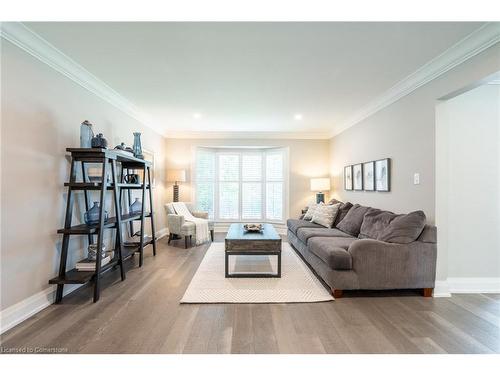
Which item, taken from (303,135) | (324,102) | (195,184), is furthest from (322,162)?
(195,184)

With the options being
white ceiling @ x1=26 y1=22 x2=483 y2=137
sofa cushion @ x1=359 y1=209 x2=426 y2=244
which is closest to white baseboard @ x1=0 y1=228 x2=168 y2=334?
white ceiling @ x1=26 y1=22 x2=483 y2=137

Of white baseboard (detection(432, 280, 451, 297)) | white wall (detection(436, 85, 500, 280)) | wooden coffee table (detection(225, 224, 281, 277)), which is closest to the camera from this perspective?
white baseboard (detection(432, 280, 451, 297))

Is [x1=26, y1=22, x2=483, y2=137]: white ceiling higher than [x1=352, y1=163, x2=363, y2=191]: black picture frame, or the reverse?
[x1=26, y1=22, x2=483, y2=137]: white ceiling

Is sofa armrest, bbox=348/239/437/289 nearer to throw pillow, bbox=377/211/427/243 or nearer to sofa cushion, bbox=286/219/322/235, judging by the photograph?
throw pillow, bbox=377/211/427/243

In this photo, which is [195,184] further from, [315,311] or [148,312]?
[315,311]

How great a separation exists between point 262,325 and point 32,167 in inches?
98.1

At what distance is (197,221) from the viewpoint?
4.74m

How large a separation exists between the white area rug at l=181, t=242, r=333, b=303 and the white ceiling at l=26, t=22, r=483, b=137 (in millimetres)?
2499

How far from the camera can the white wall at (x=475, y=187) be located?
2646 mm

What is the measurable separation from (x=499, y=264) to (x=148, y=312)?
12.7ft

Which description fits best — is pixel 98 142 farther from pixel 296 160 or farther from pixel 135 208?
pixel 296 160

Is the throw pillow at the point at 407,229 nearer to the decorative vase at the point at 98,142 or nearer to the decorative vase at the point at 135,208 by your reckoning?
the decorative vase at the point at 98,142

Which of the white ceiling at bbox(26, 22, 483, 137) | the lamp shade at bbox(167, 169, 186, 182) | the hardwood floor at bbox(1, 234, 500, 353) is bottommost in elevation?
the hardwood floor at bbox(1, 234, 500, 353)

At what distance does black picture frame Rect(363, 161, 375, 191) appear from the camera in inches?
146
